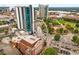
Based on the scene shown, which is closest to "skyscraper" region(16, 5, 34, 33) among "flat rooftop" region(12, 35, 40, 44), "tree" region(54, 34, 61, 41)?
"flat rooftop" region(12, 35, 40, 44)

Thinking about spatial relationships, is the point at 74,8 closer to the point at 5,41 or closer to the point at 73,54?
the point at 73,54

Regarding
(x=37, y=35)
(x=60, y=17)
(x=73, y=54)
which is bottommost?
(x=73, y=54)

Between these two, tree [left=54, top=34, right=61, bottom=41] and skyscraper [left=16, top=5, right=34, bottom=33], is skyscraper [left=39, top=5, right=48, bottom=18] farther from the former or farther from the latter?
tree [left=54, top=34, right=61, bottom=41]

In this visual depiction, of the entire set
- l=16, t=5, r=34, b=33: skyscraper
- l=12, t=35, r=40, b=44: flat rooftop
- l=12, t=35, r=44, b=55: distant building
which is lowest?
l=12, t=35, r=44, b=55: distant building

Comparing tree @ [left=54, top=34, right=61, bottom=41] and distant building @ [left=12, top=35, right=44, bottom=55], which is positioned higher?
tree @ [left=54, top=34, right=61, bottom=41]

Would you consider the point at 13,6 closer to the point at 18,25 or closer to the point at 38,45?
the point at 18,25

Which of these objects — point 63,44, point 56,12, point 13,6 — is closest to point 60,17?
point 56,12

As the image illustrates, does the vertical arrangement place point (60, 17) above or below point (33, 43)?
above
